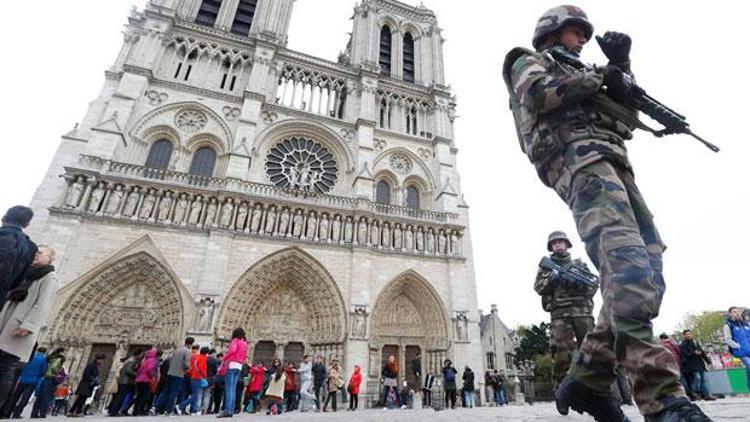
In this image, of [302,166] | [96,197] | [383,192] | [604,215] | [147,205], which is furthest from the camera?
[383,192]

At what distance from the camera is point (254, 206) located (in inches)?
552

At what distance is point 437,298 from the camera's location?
1498cm

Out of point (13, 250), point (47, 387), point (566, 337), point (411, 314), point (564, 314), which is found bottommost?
point (47, 387)

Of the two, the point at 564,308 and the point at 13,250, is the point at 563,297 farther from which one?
the point at 13,250

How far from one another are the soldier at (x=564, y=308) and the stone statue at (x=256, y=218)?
11.4 meters

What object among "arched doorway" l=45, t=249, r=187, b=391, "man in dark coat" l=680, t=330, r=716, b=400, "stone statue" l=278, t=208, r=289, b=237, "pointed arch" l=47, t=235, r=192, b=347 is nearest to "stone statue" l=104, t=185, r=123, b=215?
"pointed arch" l=47, t=235, r=192, b=347

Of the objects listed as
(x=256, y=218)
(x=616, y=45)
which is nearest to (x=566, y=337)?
(x=616, y=45)

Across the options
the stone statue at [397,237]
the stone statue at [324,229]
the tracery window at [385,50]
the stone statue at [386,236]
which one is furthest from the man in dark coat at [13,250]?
the tracery window at [385,50]

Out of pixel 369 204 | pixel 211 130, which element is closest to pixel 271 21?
pixel 211 130

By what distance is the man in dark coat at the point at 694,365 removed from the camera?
21.2 feet

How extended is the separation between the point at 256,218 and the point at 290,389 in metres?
6.87

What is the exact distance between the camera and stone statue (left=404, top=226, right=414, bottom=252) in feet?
51.2

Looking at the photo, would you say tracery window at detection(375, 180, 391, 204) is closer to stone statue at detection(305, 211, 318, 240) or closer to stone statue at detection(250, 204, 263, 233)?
stone statue at detection(305, 211, 318, 240)

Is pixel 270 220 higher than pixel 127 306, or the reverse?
pixel 270 220
